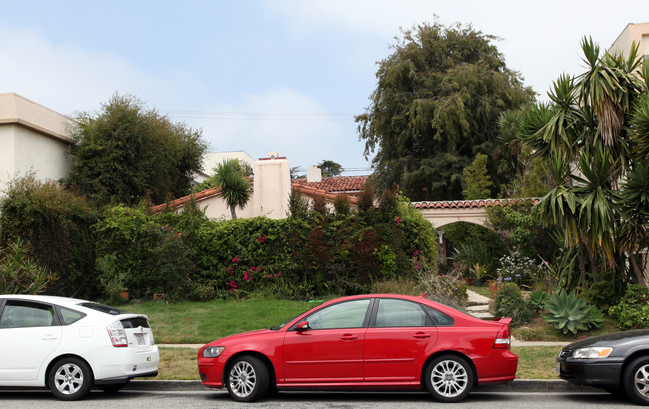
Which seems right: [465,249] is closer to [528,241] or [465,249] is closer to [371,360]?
[528,241]

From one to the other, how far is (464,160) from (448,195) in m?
2.25

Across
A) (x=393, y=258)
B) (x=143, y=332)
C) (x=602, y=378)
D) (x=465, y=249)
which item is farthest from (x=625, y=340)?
(x=465, y=249)

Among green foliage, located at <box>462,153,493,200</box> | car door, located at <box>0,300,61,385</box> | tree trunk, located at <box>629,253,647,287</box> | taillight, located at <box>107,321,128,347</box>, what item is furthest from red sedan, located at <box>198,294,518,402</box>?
green foliage, located at <box>462,153,493,200</box>

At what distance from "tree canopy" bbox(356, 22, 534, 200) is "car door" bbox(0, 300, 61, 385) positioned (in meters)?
24.7

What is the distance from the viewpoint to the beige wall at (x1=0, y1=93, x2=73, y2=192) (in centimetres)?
1895

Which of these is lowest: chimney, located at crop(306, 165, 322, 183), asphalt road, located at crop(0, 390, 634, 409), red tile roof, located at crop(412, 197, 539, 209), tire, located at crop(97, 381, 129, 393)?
asphalt road, located at crop(0, 390, 634, 409)

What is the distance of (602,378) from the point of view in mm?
7695

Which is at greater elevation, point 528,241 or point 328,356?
point 528,241

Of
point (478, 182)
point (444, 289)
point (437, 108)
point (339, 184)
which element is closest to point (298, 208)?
point (444, 289)

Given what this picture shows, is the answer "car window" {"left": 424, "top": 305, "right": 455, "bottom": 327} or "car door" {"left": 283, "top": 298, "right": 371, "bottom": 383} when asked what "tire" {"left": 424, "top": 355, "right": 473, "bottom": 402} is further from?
"car door" {"left": 283, "top": 298, "right": 371, "bottom": 383}

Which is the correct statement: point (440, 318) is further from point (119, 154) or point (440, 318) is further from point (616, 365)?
point (119, 154)

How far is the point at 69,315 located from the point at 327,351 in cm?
386

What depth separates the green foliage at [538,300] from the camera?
1385 centimetres

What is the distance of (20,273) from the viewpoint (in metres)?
15.3
